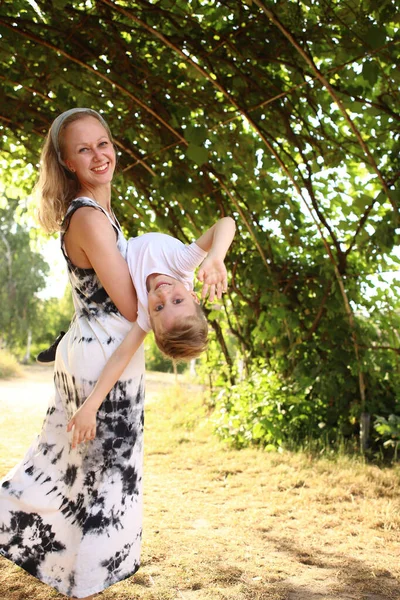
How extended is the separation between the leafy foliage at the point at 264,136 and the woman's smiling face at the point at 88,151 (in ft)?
4.16

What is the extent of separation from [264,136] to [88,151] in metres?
1.87

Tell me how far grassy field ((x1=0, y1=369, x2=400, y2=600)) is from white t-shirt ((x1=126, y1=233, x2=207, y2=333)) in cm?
109

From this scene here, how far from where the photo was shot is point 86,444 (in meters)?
1.61

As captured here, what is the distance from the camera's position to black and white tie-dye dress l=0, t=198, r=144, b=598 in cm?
158

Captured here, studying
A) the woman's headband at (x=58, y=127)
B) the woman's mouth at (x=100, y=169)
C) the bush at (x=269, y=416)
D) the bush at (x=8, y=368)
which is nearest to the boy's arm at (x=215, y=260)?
the woman's mouth at (x=100, y=169)

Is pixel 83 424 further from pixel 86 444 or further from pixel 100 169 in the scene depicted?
pixel 100 169

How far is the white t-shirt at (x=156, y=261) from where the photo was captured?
153 centimetres

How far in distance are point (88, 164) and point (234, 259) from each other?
2833mm

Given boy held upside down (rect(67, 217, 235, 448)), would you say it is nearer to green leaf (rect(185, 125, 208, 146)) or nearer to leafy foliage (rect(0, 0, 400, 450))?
leafy foliage (rect(0, 0, 400, 450))

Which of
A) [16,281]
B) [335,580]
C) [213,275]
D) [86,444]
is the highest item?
[16,281]

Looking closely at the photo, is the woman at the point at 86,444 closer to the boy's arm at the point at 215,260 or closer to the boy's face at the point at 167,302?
the boy's face at the point at 167,302

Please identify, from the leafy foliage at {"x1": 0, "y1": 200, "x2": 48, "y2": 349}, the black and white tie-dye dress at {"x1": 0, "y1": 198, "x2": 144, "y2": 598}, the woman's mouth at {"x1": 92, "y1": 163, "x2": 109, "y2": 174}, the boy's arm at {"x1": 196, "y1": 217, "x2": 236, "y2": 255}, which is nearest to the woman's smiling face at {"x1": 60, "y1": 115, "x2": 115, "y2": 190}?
the woman's mouth at {"x1": 92, "y1": 163, "x2": 109, "y2": 174}

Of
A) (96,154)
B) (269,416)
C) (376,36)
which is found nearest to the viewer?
(96,154)

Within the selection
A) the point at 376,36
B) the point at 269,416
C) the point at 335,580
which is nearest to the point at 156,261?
the point at 335,580
